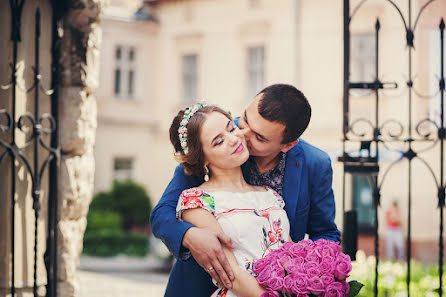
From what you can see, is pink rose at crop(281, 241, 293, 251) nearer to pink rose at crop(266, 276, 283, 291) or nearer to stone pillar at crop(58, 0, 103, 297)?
pink rose at crop(266, 276, 283, 291)

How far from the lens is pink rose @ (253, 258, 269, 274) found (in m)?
2.64

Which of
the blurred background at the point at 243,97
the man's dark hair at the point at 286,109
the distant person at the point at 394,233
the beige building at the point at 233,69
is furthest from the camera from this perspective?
the beige building at the point at 233,69

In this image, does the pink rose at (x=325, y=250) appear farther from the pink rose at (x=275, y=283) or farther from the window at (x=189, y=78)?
the window at (x=189, y=78)

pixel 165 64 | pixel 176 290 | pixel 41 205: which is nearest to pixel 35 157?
pixel 41 205

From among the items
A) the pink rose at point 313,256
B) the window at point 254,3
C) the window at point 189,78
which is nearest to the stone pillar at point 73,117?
the pink rose at point 313,256

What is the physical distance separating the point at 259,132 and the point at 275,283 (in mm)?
683

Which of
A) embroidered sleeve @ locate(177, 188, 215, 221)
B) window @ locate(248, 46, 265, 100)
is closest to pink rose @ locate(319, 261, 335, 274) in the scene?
embroidered sleeve @ locate(177, 188, 215, 221)

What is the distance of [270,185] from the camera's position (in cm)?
311

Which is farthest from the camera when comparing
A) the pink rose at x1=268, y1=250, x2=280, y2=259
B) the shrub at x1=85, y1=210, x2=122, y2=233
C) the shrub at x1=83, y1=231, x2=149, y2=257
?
the shrub at x1=85, y1=210, x2=122, y2=233

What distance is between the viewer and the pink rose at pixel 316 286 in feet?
8.28

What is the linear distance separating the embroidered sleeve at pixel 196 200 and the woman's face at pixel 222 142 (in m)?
0.16

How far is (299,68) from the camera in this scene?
17.6m

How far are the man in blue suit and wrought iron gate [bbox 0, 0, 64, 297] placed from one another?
0.78 metres

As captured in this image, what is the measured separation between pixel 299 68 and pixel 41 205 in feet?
47.7
